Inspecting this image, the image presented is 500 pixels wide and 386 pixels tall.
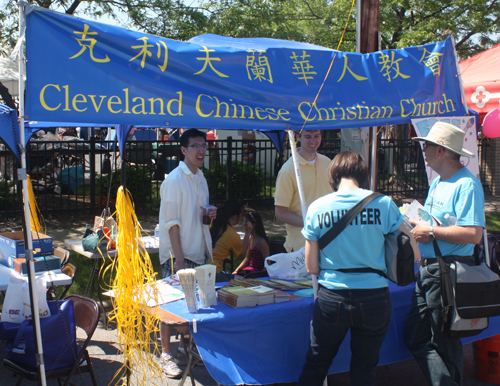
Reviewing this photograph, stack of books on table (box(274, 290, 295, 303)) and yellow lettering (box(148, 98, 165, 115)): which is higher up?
yellow lettering (box(148, 98, 165, 115))

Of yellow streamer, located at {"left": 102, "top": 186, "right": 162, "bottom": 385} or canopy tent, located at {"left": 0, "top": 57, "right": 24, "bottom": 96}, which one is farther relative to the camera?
canopy tent, located at {"left": 0, "top": 57, "right": 24, "bottom": 96}

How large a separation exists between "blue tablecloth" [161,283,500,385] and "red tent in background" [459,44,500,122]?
3.41m

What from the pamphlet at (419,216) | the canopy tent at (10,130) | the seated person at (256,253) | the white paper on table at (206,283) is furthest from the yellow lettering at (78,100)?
the seated person at (256,253)

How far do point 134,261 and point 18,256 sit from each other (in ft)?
5.66

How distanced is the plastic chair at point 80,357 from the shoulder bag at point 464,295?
230cm

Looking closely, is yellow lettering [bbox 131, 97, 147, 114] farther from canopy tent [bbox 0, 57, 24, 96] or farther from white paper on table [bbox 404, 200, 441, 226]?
canopy tent [bbox 0, 57, 24, 96]

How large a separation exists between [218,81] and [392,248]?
4.85 feet

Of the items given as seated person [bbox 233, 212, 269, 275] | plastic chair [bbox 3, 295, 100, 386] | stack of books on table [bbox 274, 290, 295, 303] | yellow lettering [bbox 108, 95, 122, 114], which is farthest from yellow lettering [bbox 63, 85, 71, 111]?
seated person [bbox 233, 212, 269, 275]

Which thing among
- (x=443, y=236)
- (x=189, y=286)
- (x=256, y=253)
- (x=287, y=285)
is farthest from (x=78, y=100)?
(x=256, y=253)

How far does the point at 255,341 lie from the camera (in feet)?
9.80

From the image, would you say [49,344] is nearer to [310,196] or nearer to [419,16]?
[310,196]

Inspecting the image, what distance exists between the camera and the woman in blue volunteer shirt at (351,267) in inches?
101

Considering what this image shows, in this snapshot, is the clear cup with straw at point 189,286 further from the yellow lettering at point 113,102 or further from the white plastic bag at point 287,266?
the yellow lettering at point 113,102

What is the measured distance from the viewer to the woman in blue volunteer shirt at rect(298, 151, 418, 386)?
2572 mm
